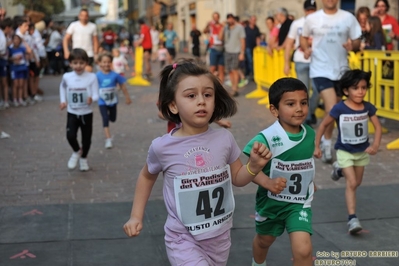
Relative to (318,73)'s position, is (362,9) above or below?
above

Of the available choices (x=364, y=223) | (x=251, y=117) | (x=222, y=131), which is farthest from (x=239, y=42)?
(x=222, y=131)

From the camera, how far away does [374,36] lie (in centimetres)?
1121

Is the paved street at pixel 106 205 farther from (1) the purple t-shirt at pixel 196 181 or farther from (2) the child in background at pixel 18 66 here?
(2) the child in background at pixel 18 66

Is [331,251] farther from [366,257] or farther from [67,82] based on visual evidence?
[67,82]

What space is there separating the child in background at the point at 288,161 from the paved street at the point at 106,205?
2.83ft

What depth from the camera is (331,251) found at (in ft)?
17.2

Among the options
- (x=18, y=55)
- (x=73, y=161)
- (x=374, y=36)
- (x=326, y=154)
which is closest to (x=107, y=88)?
(x=73, y=161)

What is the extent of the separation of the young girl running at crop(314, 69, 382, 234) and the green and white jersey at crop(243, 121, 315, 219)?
1.45 m

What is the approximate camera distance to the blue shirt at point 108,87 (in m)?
10.1

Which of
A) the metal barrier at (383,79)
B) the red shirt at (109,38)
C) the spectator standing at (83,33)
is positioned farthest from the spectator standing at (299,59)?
the red shirt at (109,38)

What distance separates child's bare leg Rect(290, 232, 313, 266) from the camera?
13.2 feet

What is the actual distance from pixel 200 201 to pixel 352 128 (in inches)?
101

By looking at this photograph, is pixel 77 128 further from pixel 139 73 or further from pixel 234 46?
pixel 139 73

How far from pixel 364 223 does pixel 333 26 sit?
10.3 feet
